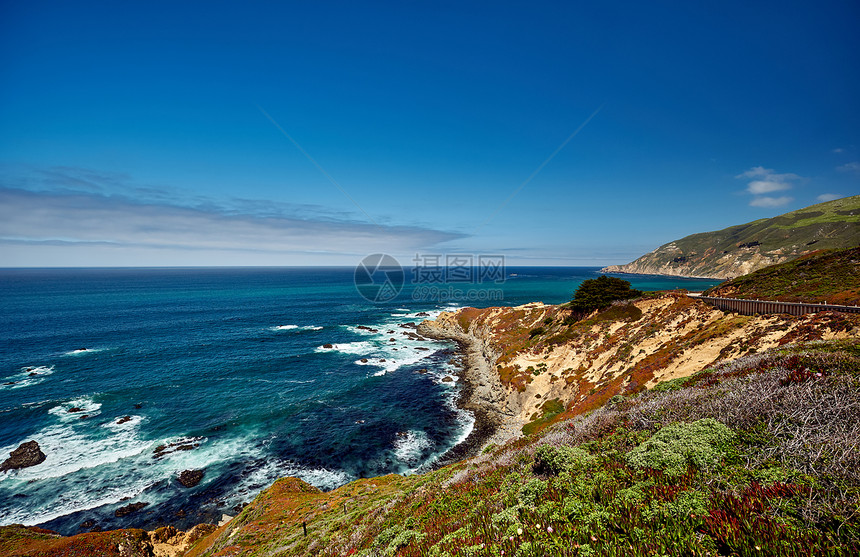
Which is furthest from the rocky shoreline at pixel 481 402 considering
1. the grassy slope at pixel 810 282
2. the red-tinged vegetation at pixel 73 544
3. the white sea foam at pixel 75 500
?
the grassy slope at pixel 810 282

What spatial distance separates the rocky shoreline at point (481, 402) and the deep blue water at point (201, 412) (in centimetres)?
166

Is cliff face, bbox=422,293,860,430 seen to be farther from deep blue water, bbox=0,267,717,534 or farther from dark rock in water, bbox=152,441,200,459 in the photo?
dark rock in water, bbox=152,441,200,459

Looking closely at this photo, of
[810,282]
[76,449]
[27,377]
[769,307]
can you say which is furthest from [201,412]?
[810,282]

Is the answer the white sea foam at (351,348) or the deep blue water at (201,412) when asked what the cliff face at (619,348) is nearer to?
the deep blue water at (201,412)

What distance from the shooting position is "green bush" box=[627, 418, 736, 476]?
6.82 meters

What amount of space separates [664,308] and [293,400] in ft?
170

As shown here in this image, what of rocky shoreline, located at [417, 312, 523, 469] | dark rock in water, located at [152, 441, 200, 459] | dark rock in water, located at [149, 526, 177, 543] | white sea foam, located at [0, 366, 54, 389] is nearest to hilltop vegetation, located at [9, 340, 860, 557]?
dark rock in water, located at [149, 526, 177, 543]

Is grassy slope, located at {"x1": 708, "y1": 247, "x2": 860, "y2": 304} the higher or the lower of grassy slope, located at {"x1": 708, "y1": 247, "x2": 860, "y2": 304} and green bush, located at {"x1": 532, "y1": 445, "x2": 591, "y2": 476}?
the higher

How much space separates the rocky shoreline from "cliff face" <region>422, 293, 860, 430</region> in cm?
28

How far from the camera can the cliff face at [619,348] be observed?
22.8 metres

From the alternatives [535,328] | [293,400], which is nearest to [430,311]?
[535,328]

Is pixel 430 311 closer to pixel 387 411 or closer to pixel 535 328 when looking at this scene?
pixel 535 328

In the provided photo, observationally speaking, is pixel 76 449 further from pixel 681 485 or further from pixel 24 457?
pixel 681 485

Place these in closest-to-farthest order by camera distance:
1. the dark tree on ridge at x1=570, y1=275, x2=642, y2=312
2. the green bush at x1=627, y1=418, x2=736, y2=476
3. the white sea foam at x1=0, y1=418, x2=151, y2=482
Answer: the green bush at x1=627, y1=418, x2=736, y2=476, the white sea foam at x1=0, y1=418, x2=151, y2=482, the dark tree on ridge at x1=570, y1=275, x2=642, y2=312
